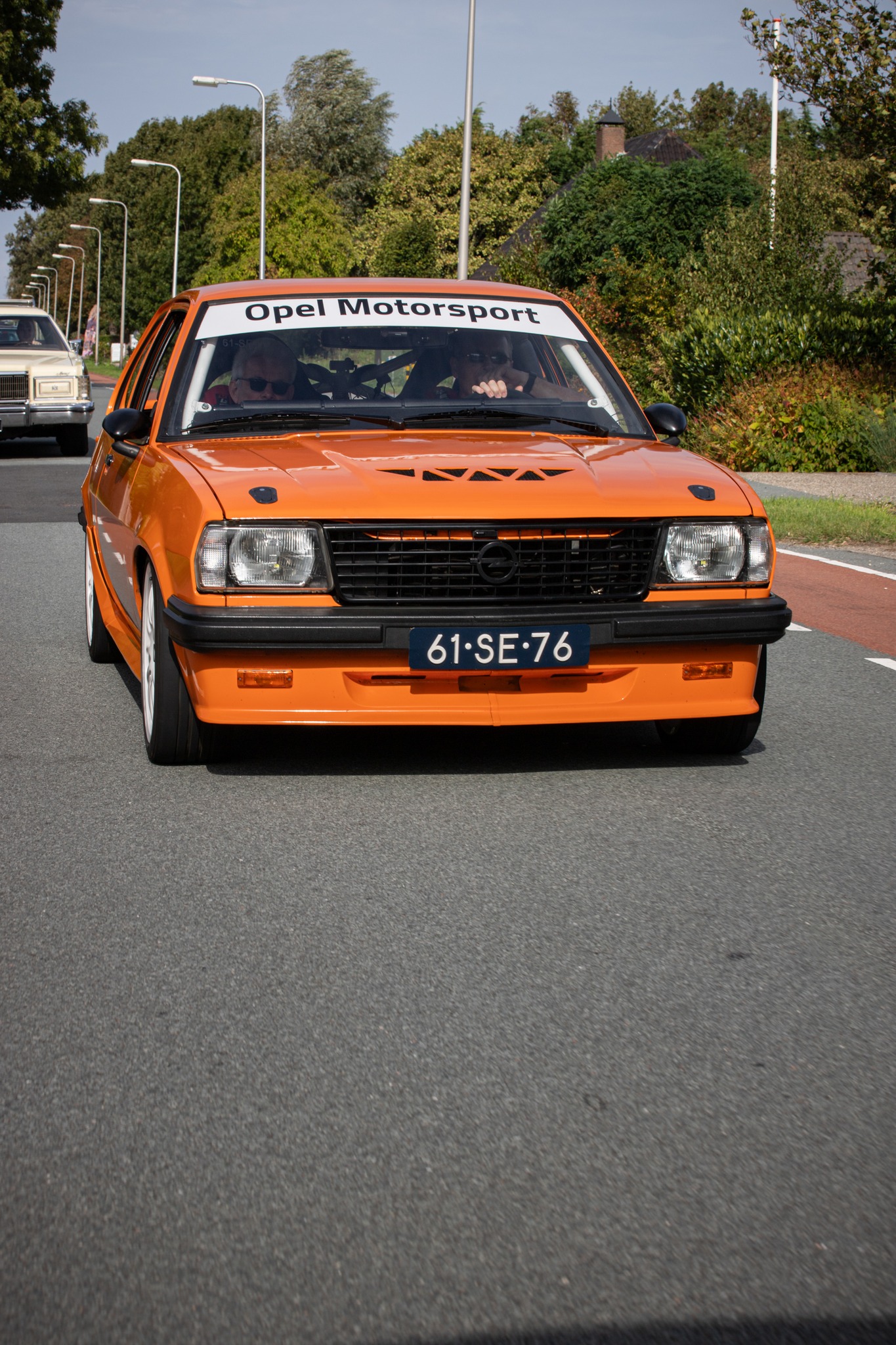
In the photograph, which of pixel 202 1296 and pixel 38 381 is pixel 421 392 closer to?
pixel 202 1296

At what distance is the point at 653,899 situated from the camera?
436 cm

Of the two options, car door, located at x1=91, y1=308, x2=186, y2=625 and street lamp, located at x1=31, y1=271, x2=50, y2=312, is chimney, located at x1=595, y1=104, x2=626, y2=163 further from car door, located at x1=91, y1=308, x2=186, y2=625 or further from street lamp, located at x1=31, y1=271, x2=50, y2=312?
street lamp, located at x1=31, y1=271, x2=50, y2=312

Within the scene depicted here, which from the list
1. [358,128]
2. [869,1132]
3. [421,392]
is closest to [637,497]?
[421,392]

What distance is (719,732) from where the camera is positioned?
5.99m

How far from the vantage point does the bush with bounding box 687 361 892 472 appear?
21219mm

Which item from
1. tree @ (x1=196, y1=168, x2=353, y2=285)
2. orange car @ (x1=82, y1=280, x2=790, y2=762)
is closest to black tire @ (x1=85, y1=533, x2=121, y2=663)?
orange car @ (x1=82, y1=280, x2=790, y2=762)

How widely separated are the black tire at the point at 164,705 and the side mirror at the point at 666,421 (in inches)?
81.8

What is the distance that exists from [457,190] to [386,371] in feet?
263

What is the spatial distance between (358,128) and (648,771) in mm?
96774

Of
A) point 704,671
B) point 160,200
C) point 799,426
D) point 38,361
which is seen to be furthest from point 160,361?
point 160,200

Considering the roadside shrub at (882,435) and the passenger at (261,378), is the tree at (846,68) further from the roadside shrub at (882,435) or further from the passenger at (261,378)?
the passenger at (261,378)

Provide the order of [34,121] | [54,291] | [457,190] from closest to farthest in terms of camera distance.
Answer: [34,121] → [457,190] → [54,291]

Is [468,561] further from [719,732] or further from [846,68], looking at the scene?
[846,68]

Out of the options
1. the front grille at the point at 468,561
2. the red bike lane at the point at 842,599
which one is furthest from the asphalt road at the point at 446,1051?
the red bike lane at the point at 842,599
